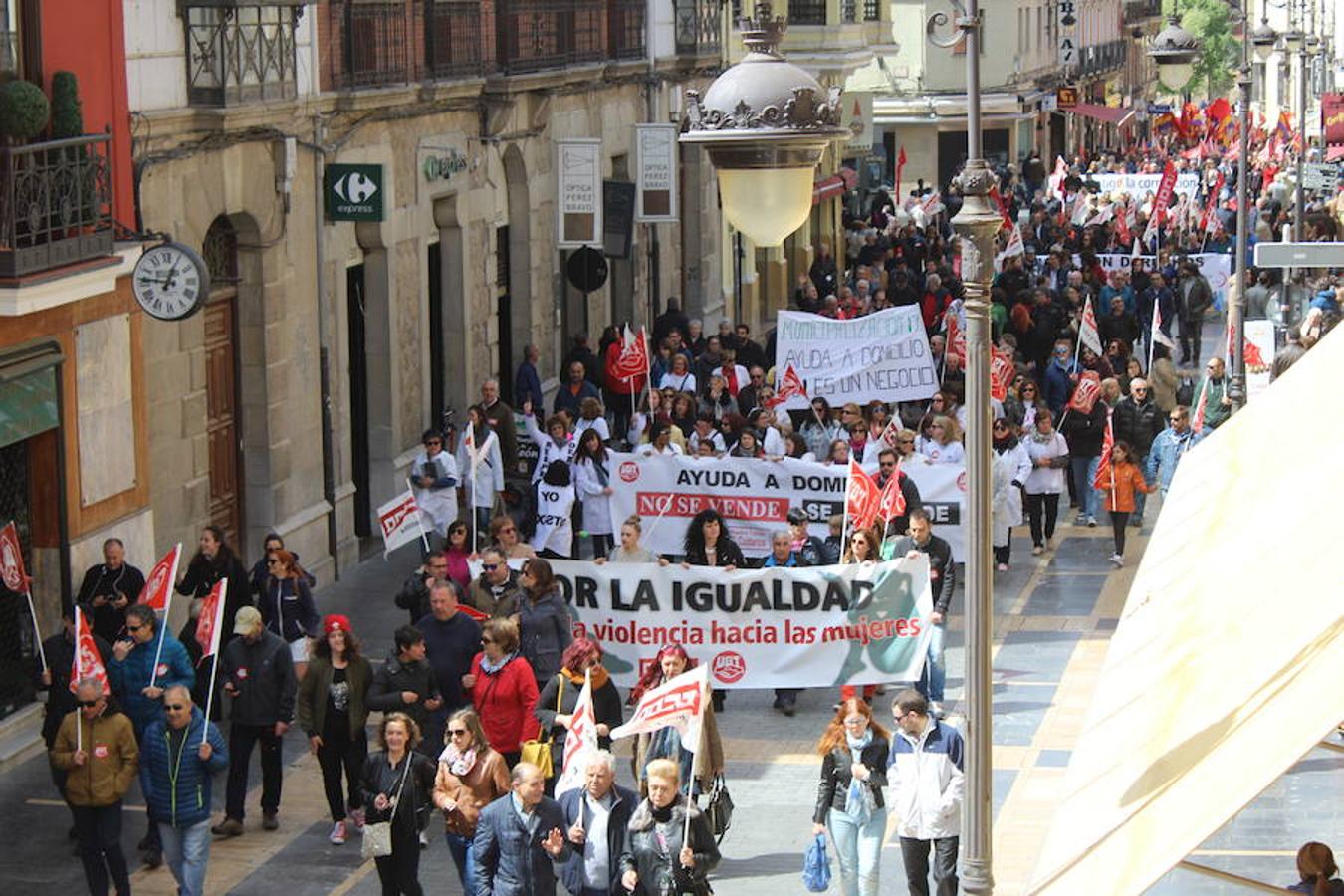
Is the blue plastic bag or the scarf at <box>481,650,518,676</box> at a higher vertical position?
the scarf at <box>481,650,518,676</box>

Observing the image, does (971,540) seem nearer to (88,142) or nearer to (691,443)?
(88,142)

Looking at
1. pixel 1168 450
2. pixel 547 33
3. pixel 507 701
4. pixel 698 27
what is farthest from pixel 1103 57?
pixel 507 701

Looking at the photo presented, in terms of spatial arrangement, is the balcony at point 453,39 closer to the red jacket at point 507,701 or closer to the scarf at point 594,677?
the red jacket at point 507,701

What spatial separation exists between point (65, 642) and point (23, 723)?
2230 millimetres

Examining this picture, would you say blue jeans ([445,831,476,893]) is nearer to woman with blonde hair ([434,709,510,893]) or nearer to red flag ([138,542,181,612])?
woman with blonde hair ([434,709,510,893])

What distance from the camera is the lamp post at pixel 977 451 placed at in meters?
10.5

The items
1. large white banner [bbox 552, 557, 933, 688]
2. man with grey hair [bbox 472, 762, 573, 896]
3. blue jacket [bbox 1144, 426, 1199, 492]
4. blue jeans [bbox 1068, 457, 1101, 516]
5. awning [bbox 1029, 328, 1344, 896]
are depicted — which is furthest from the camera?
blue jeans [bbox 1068, 457, 1101, 516]

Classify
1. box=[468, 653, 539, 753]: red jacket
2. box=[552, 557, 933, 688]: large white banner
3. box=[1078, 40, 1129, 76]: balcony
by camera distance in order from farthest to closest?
box=[1078, 40, 1129, 76]: balcony < box=[552, 557, 933, 688]: large white banner < box=[468, 653, 539, 753]: red jacket

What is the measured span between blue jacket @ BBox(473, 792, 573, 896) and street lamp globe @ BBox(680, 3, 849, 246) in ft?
11.9

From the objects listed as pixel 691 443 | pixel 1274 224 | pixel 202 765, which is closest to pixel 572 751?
pixel 202 765

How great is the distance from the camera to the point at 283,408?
2270cm

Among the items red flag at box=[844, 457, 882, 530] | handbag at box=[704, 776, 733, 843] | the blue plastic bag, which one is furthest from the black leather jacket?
red flag at box=[844, 457, 882, 530]

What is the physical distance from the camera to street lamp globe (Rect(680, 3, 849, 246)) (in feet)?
32.2

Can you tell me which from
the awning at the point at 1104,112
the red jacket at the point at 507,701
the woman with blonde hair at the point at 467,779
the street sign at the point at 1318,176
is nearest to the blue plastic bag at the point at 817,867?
the woman with blonde hair at the point at 467,779
